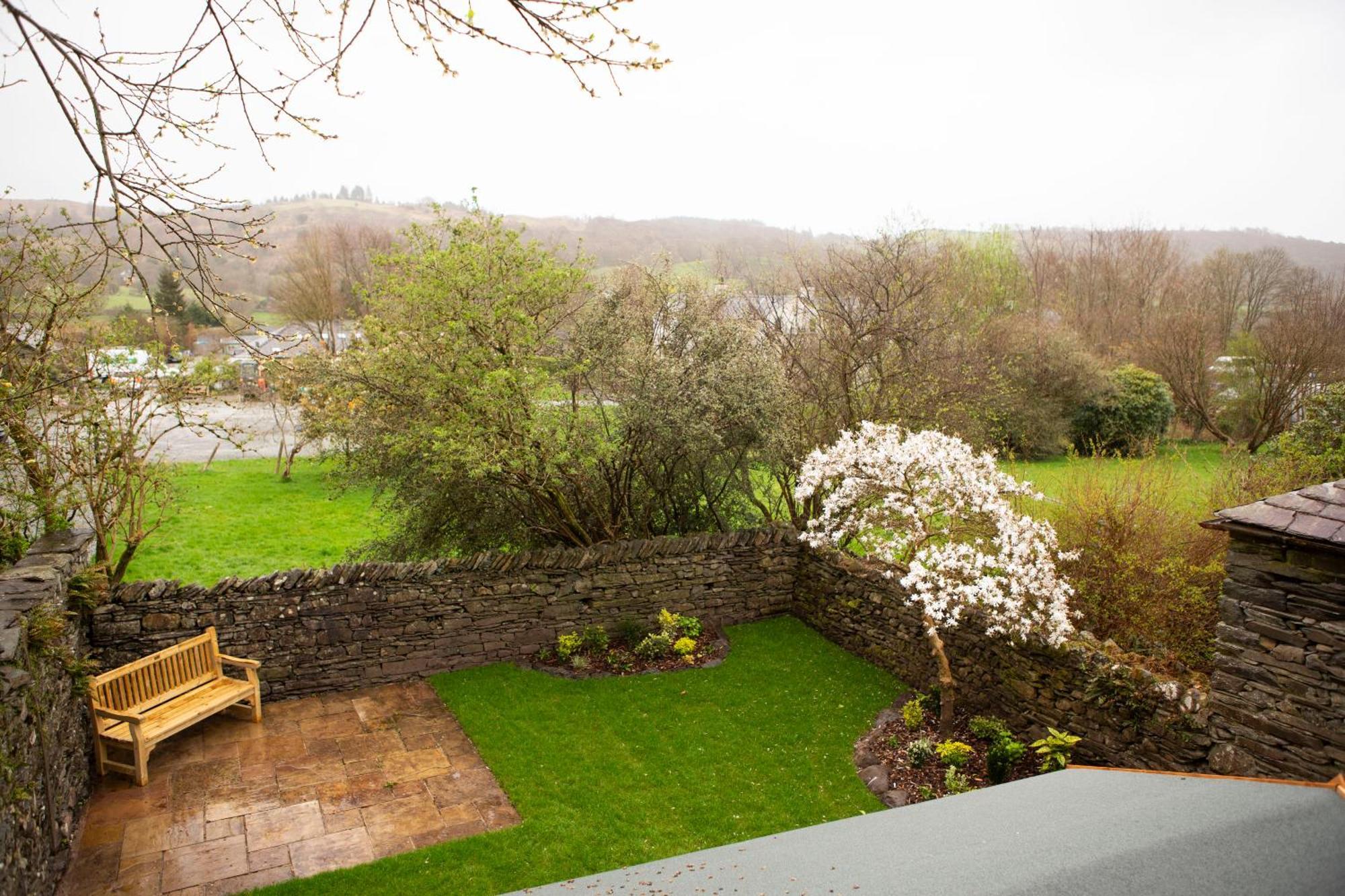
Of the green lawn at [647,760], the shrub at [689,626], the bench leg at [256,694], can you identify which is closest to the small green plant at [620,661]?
the green lawn at [647,760]

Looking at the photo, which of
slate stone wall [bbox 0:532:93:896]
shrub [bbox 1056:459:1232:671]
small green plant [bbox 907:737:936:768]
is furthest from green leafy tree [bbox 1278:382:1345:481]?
slate stone wall [bbox 0:532:93:896]

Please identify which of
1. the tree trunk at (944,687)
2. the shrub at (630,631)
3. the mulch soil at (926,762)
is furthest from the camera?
the shrub at (630,631)

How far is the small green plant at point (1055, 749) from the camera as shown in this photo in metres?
5.88

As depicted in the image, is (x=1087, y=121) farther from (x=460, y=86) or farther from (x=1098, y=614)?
(x=460, y=86)

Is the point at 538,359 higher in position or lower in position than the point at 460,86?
lower

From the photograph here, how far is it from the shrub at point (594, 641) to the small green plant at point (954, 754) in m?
3.92

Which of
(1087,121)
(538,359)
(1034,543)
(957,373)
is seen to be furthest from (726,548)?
(1087,121)

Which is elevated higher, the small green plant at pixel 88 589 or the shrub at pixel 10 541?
the shrub at pixel 10 541

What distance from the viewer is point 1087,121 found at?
25328mm

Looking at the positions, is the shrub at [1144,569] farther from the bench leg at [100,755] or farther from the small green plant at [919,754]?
the bench leg at [100,755]

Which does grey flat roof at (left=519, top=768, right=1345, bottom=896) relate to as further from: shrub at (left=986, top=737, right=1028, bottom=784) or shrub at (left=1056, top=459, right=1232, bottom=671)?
shrub at (left=1056, top=459, right=1232, bottom=671)

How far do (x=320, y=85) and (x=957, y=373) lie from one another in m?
12.3

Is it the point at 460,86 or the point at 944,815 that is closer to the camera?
the point at 944,815

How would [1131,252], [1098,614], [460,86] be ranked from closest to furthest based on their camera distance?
[460,86]
[1098,614]
[1131,252]
